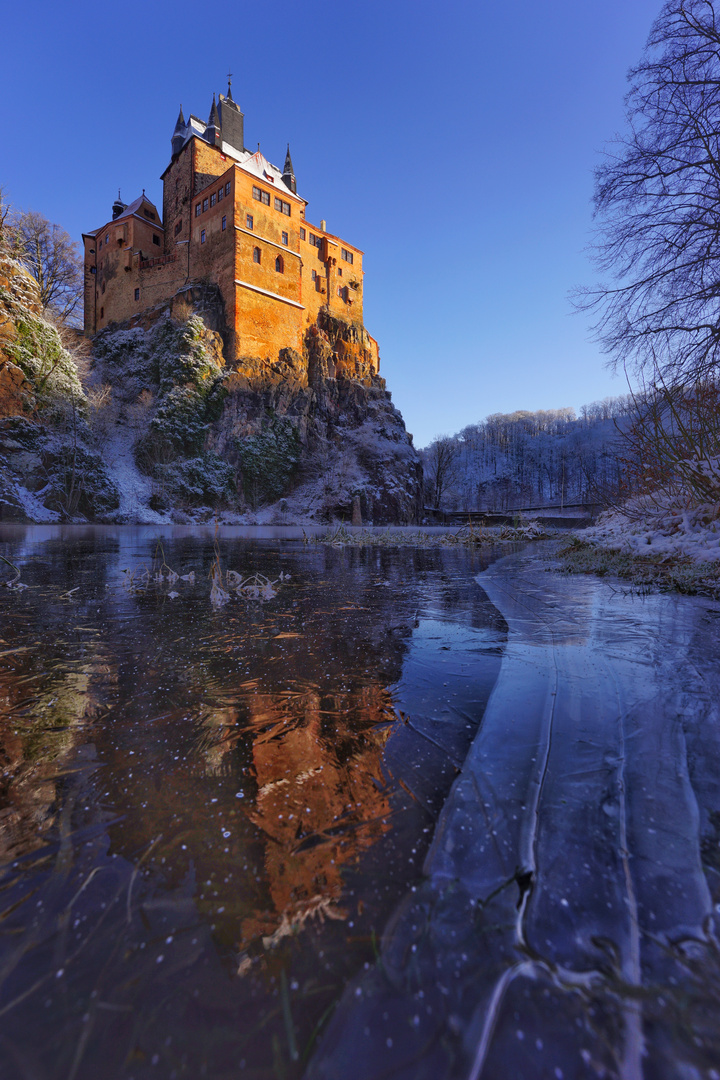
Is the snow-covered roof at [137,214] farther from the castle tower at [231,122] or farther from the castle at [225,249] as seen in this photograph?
the castle tower at [231,122]

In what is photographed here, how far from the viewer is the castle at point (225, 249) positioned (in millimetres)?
35250

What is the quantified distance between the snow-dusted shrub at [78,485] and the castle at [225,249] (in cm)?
1495

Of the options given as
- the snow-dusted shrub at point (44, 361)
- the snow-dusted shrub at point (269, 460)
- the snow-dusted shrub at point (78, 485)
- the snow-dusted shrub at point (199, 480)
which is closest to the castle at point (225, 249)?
Answer: the snow-dusted shrub at point (269, 460)

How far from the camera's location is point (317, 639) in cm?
290

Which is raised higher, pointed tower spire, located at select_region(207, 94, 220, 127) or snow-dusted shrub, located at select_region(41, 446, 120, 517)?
pointed tower spire, located at select_region(207, 94, 220, 127)

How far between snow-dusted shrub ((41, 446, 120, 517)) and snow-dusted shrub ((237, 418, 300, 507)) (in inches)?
390

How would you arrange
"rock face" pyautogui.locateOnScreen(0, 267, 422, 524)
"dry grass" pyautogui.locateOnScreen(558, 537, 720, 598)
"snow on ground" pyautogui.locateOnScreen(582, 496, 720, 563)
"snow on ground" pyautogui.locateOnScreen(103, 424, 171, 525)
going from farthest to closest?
1. "snow on ground" pyautogui.locateOnScreen(103, 424, 171, 525)
2. "rock face" pyautogui.locateOnScreen(0, 267, 422, 524)
3. "snow on ground" pyautogui.locateOnScreen(582, 496, 720, 563)
4. "dry grass" pyautogui.locateOnScreen(558, 537, 720, 598)

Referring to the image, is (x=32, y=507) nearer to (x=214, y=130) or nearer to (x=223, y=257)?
(x=223, y=257)

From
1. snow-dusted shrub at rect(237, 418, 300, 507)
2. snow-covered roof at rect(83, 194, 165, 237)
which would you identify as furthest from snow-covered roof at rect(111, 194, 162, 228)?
snow-dusted shrub at rect(237, 418, 300, 507)

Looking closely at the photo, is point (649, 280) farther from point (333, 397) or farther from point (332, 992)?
point (333, 397)

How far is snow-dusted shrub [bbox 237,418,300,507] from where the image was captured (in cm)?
3475

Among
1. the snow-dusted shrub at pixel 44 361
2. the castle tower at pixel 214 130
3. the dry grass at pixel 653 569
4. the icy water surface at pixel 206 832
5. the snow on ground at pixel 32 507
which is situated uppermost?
the castle tower at pixel 214 130

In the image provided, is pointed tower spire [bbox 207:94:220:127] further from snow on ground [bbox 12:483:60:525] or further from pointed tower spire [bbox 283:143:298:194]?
snow on ground [bbox 12:483:60:525]

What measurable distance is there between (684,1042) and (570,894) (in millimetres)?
269
